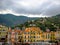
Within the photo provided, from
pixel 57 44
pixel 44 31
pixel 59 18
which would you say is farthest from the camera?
pixel 59 18

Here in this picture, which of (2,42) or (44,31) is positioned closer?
(2,42)

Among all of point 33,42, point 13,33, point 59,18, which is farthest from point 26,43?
point 59,18

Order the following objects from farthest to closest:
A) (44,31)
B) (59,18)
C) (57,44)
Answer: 1. (59,18)
2. (44,31)
3. (57,44)

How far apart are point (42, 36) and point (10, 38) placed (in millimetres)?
1603

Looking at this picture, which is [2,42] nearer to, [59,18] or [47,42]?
[47,42]

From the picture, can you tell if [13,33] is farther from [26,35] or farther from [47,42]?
[47,42]

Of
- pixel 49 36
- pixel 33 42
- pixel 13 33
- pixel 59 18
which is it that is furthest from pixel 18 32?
pixel 59 18

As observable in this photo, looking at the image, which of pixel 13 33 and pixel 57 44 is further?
pixel 13 33

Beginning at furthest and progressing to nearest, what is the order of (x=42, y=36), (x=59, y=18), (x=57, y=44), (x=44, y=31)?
(x=59, y=18) < (x=44, y=31) < (x=42, y=36) < (x=57, y=44)

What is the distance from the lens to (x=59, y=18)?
14734mm

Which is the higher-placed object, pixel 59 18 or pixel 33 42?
pixel 59 18

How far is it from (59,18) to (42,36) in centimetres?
532

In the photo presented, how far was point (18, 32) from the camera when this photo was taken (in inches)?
392

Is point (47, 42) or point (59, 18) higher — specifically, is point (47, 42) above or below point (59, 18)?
below
